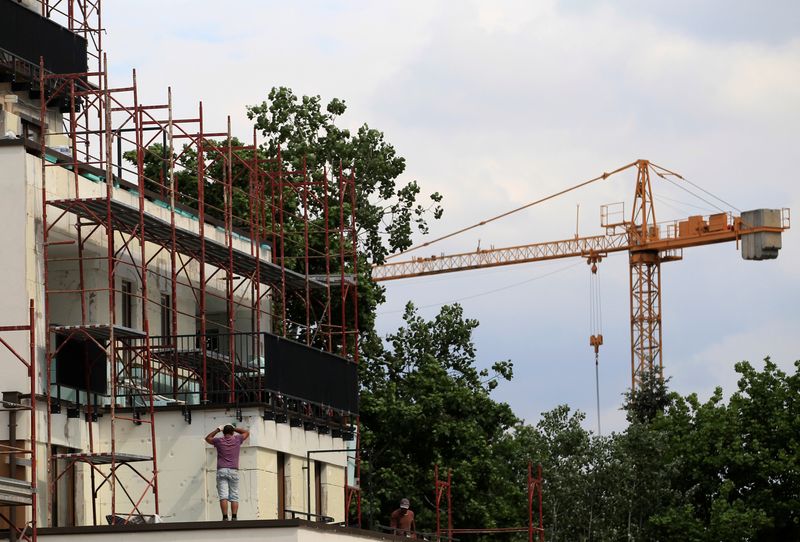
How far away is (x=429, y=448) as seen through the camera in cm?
6109

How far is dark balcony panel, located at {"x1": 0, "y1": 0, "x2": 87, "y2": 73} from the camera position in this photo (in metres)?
47.0

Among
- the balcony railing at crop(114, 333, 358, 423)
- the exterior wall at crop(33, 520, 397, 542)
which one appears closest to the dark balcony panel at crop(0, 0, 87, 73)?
the balcony railing at crop(114, 333, 358, 423)

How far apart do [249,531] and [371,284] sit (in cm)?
2719

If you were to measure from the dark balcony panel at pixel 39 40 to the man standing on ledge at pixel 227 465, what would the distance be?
1438 cm

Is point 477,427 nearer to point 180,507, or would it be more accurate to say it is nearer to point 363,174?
point 363,174

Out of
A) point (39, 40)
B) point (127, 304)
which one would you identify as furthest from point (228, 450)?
point (39, 40)

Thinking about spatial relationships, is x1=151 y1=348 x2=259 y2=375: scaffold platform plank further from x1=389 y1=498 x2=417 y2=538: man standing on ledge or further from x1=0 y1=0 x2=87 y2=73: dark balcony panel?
x1=0 y1=0 x2=87 y2=73: dark balcony panel

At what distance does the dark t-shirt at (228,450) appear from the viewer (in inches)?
1453

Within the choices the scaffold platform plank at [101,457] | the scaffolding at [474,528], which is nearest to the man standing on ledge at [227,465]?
the scaffold platform plank at [101,457]

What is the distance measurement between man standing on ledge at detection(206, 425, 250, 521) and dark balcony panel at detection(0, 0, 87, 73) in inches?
566

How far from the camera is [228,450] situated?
37.0 m

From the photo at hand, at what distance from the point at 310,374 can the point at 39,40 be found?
1153 cm

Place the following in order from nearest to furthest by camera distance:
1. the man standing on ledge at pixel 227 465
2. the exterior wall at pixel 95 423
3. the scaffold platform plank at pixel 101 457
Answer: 1. the man standing on ledge at pixel 227 465
2. the scaffold platform plank at pixel 101 457
3. the exterior wall at pixel 95 423

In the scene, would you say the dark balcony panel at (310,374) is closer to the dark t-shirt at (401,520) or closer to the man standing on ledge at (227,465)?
the dark t-shirt at (401,520)
